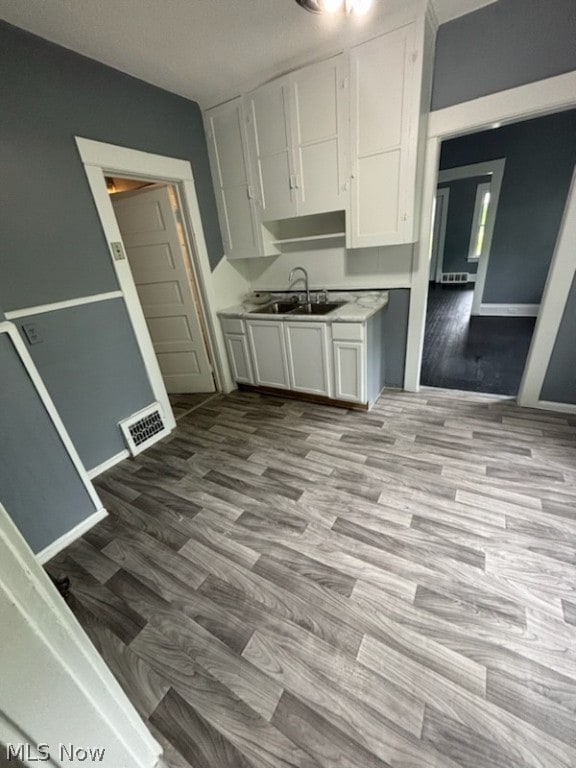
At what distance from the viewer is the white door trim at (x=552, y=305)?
6.66 ft

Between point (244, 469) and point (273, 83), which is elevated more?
point (273, 83)

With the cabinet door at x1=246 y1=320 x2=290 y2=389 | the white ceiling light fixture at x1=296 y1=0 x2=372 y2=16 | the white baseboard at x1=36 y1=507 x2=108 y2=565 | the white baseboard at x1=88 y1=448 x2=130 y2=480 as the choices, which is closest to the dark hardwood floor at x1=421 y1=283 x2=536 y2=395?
the cabinet door at x1=246 y1=320 x2=290 y2=389

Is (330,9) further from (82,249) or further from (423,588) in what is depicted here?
(423,588)

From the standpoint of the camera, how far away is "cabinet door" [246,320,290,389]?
2826 mm

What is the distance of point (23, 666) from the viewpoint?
51 centimetres

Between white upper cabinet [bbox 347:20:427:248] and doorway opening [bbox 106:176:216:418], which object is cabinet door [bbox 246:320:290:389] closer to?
doorway opening [bbox 106:176:216:418]

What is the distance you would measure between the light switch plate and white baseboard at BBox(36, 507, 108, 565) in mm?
1105

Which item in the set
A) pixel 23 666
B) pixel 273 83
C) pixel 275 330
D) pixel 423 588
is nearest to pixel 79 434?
pixel 275 330

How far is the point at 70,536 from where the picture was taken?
1.80 metres

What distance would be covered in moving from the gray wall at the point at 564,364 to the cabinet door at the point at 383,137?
1267 mm

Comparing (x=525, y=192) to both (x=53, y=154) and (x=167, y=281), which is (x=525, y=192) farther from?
(x=53, y=154)

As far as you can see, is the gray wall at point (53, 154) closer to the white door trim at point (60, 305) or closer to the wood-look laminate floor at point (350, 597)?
the white door trim at point (60, 305)

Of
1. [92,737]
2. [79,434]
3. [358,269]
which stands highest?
[358,269]

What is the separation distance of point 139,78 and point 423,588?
3613 mm
